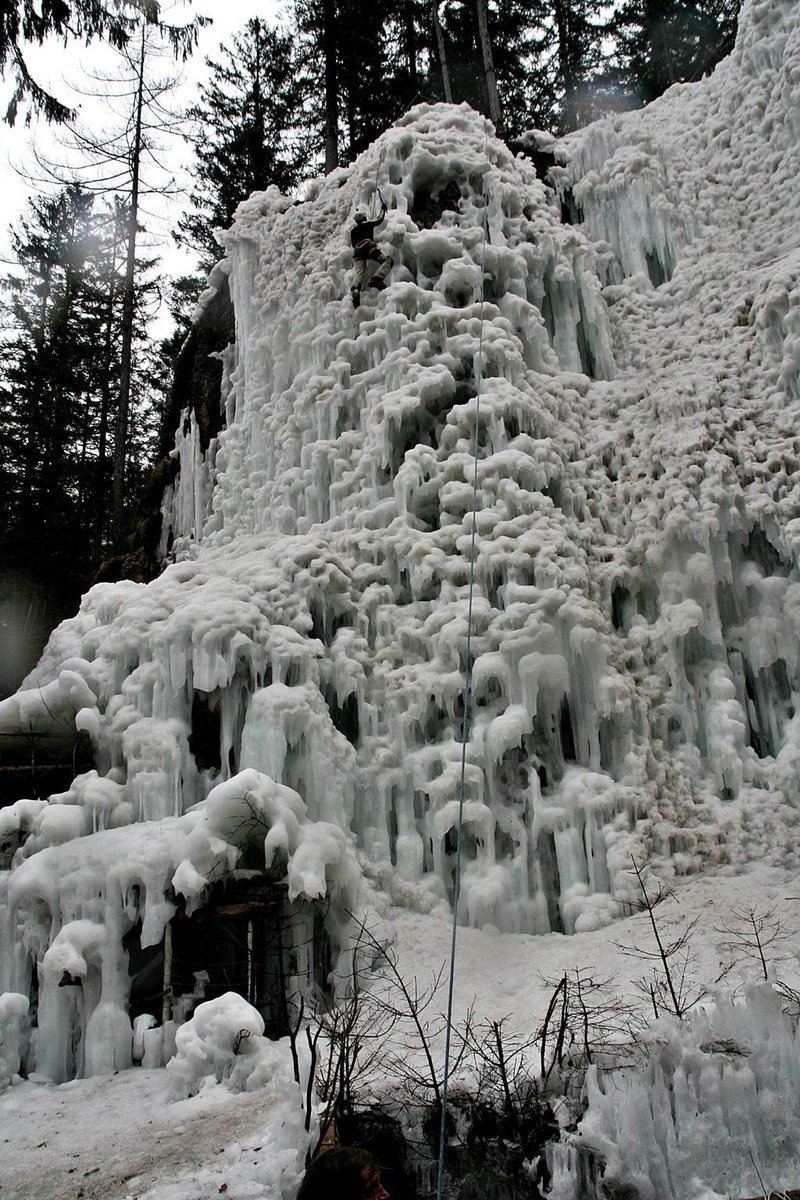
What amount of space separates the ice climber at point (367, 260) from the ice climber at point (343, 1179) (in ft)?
29.5

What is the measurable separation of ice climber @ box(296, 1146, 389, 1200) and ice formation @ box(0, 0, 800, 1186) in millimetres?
1309

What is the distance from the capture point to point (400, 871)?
7.14 metres

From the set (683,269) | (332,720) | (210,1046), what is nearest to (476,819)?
(332,720)

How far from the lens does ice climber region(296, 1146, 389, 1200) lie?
3.40 meters

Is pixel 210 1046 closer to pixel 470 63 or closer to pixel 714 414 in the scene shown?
pixel 714 414

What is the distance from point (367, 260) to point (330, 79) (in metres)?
10.9

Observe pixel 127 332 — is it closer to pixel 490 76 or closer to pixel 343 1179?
pixel 490 76

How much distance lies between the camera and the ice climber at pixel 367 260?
10344 millimetres

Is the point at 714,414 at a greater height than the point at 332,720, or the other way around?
the point at 714,414

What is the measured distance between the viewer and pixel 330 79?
734 inches

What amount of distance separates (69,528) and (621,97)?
52.5 ft

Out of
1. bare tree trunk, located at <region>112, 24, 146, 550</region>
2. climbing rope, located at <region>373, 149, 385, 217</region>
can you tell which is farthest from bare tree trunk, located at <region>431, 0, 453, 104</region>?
climbing rope, located at <region>373, 149, 385, 217</region>

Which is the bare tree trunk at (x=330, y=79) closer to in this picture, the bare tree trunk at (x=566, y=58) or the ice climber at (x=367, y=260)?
the bare tree trunk at (x=566, y=58)

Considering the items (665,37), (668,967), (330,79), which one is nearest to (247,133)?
(330,79)
